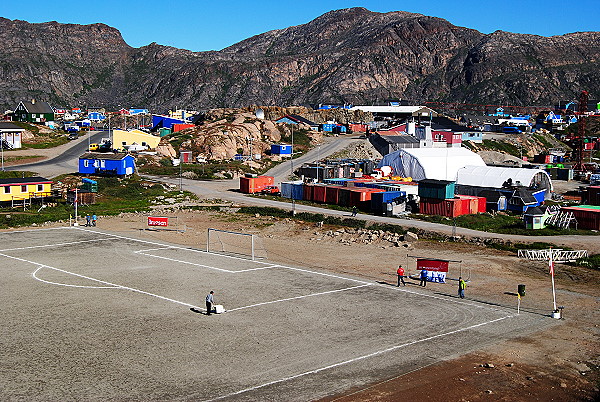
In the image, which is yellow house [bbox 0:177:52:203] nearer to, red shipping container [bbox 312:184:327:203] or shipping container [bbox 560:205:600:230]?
red shipping container [bbox 312:184:327:203]

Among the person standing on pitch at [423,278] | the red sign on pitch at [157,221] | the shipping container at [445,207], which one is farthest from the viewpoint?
the shipping container at [445,207]

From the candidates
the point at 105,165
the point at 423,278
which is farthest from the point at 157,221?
the point at 423,278

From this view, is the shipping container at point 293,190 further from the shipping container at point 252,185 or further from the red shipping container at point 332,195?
the shipping container at point 252,185

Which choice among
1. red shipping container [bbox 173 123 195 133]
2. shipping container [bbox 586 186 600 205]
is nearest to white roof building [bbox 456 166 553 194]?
shipping container [bbox 586 186 600 205]

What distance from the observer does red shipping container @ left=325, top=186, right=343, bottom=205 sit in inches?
2985

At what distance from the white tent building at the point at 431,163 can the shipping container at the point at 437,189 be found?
1607 cm

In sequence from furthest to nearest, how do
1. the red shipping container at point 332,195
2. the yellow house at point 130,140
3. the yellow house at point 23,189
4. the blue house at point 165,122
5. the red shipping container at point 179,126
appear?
the blue house at point 165,122 → the red shipping container at point 179,126 → the yellow house at point 130,140 → the red shipping container at point 332,195 → the yellow house at point 23,189

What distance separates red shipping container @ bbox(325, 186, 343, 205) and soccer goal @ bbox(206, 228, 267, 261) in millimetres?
18545

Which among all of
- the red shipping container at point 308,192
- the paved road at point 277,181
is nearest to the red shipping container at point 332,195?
the red shipping container at point 308,192

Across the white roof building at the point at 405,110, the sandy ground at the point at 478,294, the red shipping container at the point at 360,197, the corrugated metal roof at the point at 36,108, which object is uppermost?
the white roof building at the point at 405,110

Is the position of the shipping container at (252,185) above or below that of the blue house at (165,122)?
below

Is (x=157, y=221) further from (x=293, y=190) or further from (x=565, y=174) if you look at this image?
(x=565, y=174)

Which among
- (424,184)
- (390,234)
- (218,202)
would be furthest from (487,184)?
(218,202)

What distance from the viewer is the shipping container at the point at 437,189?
67938 mm
